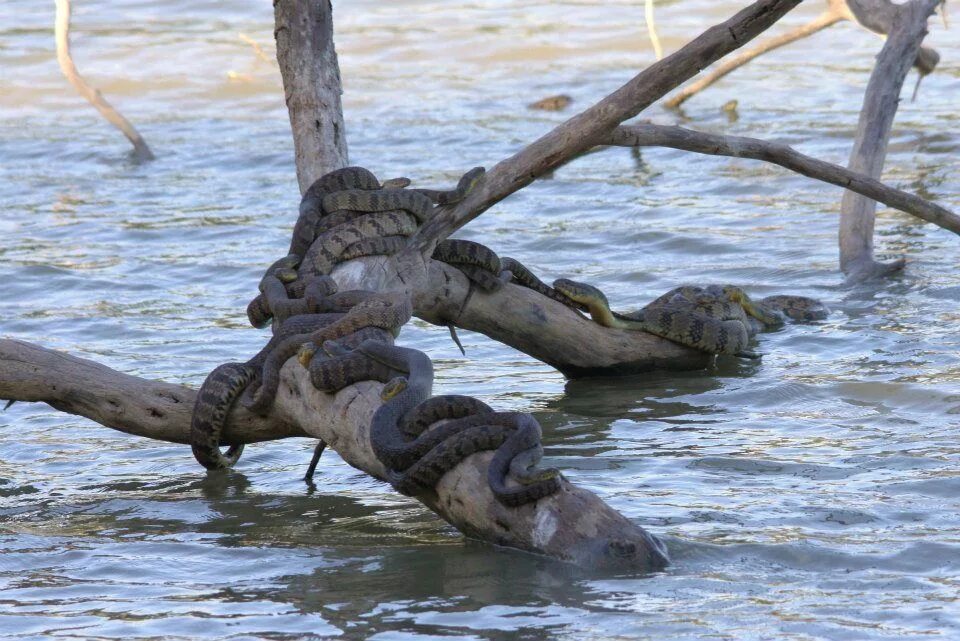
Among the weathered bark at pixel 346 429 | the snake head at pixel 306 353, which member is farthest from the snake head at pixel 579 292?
the snake head at pixel 306 353

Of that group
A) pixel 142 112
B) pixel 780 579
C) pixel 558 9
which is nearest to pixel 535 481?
pixel 780 579

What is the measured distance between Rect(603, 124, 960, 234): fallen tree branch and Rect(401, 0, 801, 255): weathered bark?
217 millimetres

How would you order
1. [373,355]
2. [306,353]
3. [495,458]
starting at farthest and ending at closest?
[306,353], [373,355], [495,458]

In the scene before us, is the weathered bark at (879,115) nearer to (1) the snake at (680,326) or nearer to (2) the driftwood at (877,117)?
(2) the driftwood at (877,117)

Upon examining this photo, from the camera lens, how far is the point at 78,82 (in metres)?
16.8

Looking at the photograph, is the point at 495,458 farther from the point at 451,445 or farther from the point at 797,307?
the point at 797,307

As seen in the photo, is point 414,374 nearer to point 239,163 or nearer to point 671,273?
point 671,273

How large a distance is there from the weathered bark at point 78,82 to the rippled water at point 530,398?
1.16 ft

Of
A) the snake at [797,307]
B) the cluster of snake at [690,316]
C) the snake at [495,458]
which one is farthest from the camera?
the snake at [797,307]

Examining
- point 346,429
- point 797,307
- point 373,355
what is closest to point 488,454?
point 346,429

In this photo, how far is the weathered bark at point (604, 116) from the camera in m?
6.10

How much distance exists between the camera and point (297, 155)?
7.76 m

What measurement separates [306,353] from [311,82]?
2.26 m

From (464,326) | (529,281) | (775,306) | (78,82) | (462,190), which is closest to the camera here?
(462,190)
